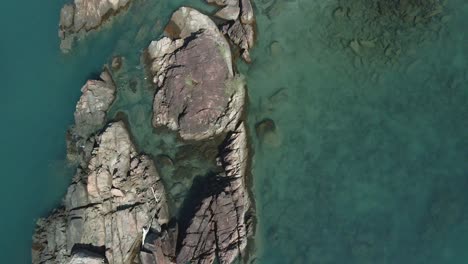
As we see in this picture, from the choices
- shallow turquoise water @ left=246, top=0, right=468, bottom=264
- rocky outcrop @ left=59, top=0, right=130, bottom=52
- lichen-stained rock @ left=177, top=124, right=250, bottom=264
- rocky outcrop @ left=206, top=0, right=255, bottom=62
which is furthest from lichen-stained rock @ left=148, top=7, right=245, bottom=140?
rocky outcrop @ left=59, top=0, right=130, bottom=52

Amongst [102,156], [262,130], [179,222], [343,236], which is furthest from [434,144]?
[102,156]

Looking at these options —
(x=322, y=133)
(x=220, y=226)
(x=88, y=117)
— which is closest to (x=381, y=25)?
(x=322, y=133)

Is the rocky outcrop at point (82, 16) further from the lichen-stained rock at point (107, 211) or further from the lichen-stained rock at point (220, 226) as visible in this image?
the lichen-stained rock at point (220, 226)

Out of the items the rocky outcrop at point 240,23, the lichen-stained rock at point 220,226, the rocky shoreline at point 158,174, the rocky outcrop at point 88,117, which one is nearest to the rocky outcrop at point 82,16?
the rocky shoreline at point 158,174

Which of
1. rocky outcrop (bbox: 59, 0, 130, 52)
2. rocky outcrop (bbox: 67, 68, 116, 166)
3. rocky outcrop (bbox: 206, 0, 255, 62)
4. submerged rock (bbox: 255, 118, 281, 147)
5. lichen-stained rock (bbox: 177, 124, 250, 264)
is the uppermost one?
rocky outcrop (bbox: 59, 0, 130, 52)

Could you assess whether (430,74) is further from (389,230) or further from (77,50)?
(77,50)

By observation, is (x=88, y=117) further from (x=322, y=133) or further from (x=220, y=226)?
(x=322, y=133)

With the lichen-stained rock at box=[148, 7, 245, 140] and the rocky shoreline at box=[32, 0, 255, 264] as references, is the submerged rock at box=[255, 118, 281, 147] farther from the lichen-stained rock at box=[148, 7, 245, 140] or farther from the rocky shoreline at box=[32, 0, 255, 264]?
the lichen-stained rock at box=[148, 7, 245, 140]
